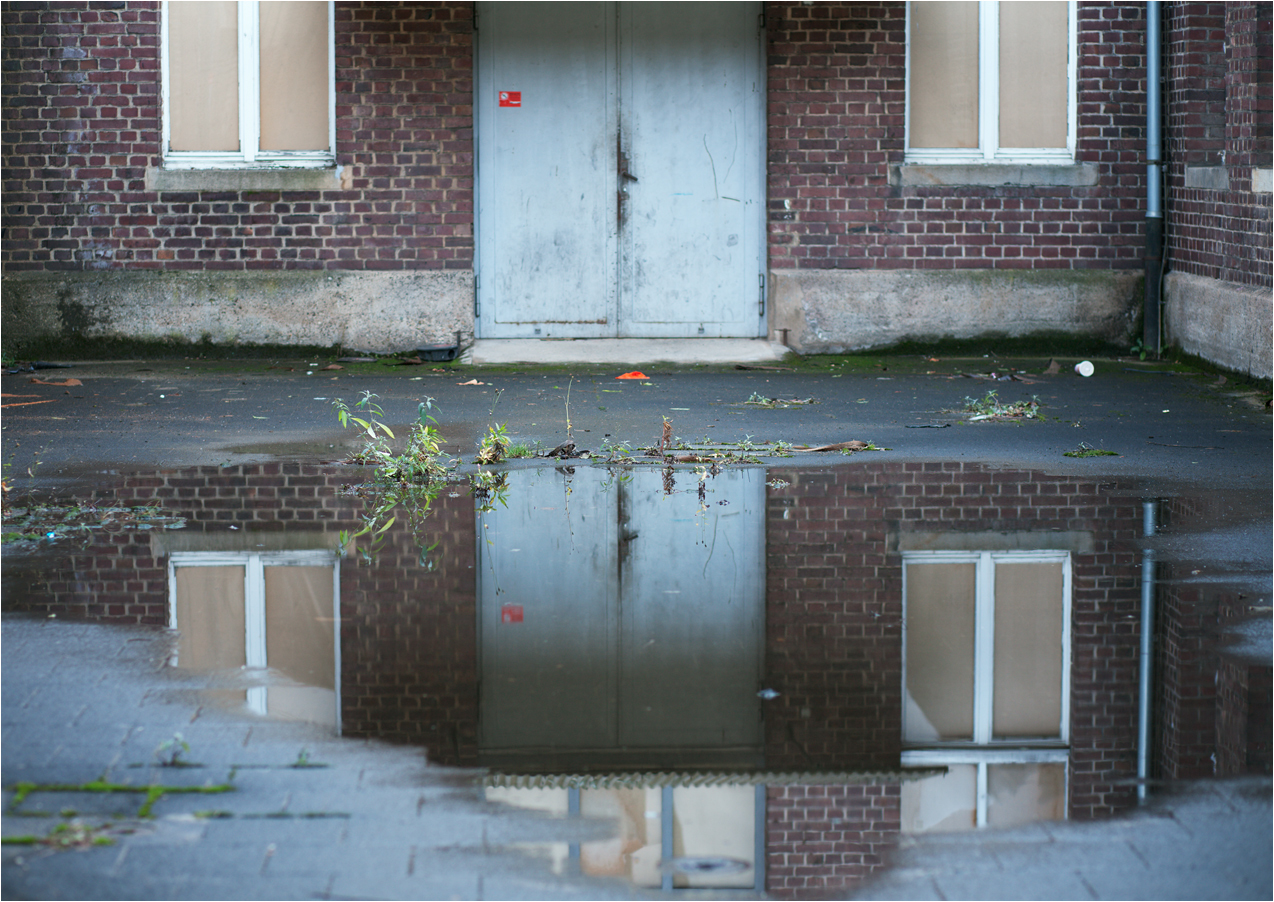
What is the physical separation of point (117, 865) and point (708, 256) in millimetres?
10419

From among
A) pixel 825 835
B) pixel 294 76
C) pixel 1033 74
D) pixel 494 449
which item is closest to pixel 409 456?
pixel 494 449

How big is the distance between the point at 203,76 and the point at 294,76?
2.44 ft

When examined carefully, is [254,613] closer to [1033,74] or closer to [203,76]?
[203,76]

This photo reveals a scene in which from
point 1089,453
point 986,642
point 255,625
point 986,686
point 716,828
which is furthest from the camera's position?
point 1089,453

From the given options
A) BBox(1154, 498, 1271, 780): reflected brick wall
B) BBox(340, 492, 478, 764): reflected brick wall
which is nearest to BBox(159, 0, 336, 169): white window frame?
BBox(340, 492, 478, 764): reflected brick wall

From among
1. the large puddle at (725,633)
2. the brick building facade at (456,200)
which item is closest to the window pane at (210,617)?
the large puddle at (725,633)

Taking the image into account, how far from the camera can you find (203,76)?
1286 cm

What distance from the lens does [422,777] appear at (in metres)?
4.12

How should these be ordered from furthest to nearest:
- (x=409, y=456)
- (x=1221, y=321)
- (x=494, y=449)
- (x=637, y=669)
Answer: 1. (x=1221, y=321)
2. (x=494, y=449)
3. (x=409, y=456)
4. (x=637, y=669)

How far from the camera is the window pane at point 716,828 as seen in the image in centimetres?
367

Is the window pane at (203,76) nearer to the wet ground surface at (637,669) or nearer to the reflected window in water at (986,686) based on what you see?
the wet ground surface at (637,669)

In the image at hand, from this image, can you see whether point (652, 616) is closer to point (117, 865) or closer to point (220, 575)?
point (220, 575)

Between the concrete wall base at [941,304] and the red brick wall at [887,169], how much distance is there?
0.14 m

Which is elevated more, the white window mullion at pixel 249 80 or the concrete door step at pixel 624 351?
the white window mullion at pixel 249 80
